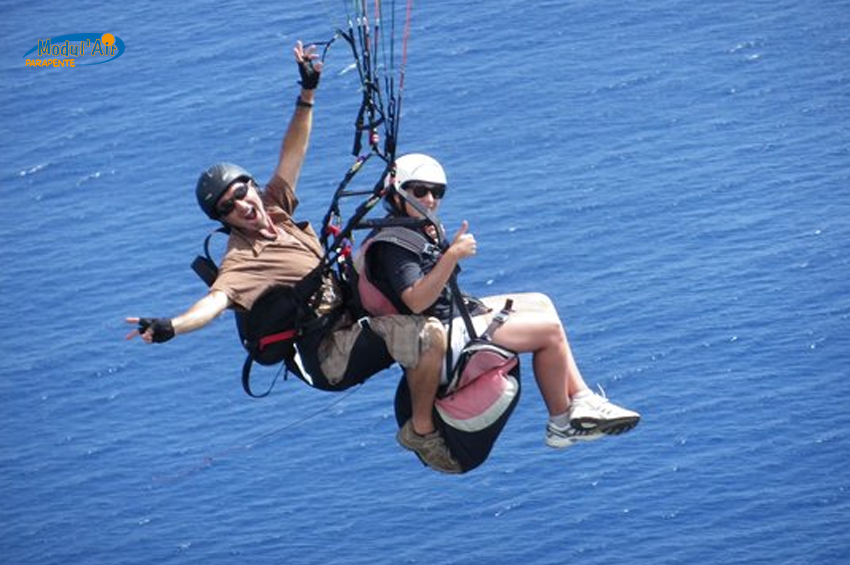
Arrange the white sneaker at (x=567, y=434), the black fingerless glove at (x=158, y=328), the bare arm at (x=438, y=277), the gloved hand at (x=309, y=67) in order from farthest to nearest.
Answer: the gloved hand at (x=309, y=67)
the white sneaker at (x=567, y=434)
the bare arm at (x=438, y=277)
the black fingerless glove at (x=158, y=328)

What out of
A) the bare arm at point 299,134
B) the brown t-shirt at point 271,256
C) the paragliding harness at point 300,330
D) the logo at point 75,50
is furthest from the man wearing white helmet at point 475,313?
the logo at point 75,50

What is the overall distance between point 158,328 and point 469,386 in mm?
1865

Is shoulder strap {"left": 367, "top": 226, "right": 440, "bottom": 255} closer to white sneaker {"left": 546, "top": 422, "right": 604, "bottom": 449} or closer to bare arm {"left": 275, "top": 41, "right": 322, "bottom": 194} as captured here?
bare arm {"left": 275, "top": 41, "right": 322, "bottom": 194}

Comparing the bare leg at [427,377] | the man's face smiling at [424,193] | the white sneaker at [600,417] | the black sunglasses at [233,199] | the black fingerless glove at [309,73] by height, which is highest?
the black fingerless glove at [309,73]

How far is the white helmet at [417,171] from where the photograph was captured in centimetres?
890

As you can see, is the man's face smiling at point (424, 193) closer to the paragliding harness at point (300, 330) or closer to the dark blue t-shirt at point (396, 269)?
the dark blue t-shirt at point (396, 269)

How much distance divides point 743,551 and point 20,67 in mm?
14897

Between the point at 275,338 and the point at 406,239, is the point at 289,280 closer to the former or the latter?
the point at 275,338

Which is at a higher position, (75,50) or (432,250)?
(432,250)

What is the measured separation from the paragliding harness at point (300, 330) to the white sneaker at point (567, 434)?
956 millimetres

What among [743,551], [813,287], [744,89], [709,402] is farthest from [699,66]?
[743,551]

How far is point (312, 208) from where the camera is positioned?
2270 cm

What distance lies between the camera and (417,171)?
29.2 feet

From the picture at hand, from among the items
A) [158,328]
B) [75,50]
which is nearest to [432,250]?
[158,328]
